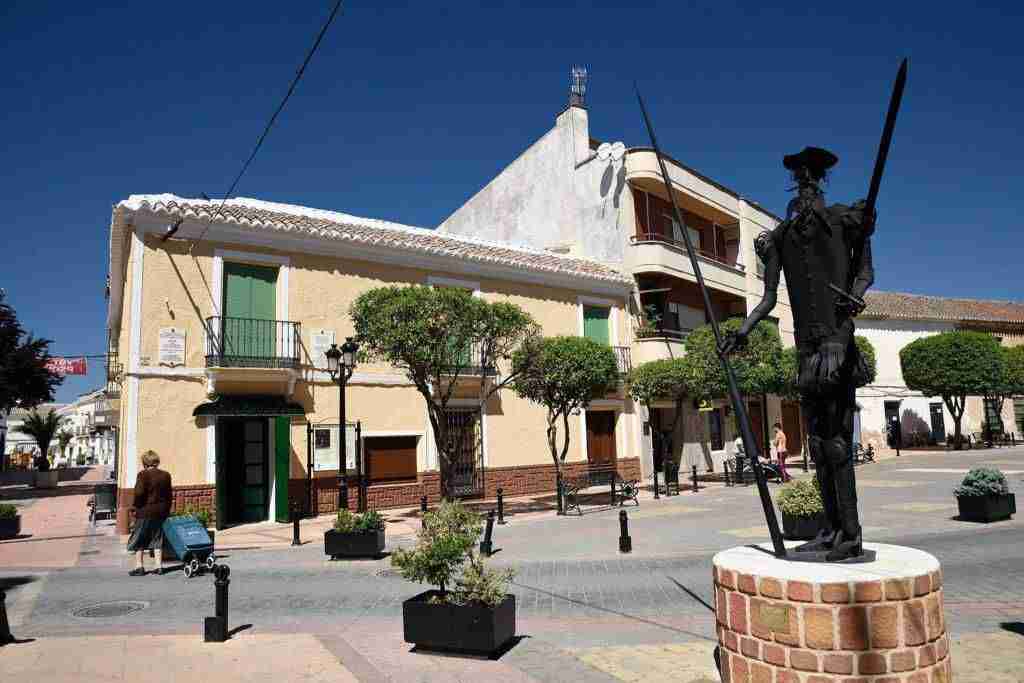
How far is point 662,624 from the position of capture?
6.76m

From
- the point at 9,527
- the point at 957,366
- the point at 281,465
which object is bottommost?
the point at 9,527

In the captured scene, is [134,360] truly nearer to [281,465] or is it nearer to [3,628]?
[281,465]

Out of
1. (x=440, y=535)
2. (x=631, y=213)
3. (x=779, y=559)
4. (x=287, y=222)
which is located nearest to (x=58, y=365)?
(x=287, y=222)

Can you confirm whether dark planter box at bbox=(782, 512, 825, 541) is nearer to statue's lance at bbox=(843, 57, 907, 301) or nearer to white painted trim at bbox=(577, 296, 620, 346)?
statue's lance at bbox=(843, 57, 907, 301)

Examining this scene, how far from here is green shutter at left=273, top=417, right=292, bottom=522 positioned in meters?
16.0

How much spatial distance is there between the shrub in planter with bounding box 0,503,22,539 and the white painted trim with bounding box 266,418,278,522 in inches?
195

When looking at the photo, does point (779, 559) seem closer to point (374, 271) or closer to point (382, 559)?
point (382, 559)

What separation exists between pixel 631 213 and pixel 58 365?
86.9ft

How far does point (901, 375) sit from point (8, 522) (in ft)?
123

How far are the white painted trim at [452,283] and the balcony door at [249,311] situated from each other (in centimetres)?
419

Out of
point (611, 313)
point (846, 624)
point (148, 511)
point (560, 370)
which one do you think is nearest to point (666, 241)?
point (611, 313)

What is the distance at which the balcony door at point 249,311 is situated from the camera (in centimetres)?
1570

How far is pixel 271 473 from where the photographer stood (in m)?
16.2

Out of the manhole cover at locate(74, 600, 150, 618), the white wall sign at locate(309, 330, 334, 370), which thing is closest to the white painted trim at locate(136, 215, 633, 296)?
the white wall sign at locate(309, 330, 334, 370)
